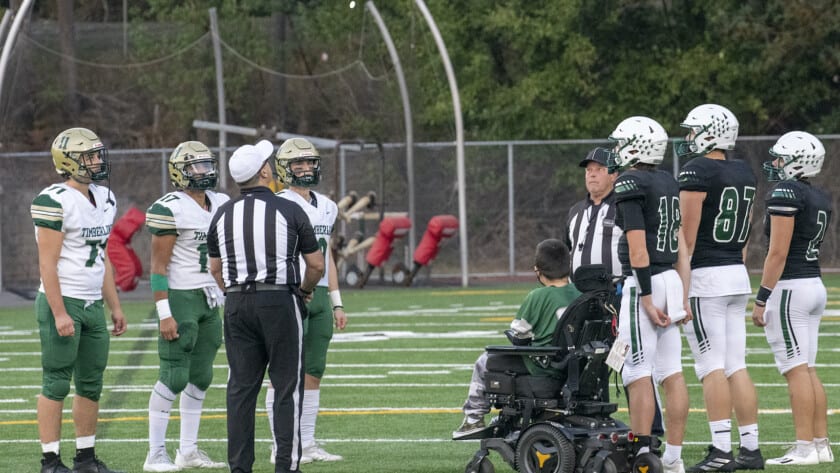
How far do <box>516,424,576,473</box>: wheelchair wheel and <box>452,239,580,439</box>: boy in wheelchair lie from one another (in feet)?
1.10

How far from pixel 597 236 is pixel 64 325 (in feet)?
10.2

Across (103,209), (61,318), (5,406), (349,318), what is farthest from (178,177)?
(349,318)

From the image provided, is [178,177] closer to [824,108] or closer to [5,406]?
[5,406]

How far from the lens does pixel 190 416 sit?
8477 millimetres

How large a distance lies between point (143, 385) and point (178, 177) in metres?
4.25

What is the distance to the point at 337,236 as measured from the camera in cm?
2342

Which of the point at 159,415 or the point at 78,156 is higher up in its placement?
the point at 78,156

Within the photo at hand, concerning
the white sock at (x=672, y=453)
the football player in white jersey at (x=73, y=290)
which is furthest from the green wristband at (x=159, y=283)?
the white sock at (x=672, y=453)

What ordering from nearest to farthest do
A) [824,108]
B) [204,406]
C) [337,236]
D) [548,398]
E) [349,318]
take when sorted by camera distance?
[548,398] < [204,406] < [349,318] < [337,236] < [824,108]

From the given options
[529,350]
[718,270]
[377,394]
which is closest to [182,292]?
[529,350]

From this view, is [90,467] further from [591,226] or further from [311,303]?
[591,226]

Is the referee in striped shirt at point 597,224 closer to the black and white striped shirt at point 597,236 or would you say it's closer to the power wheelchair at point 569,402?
the black and white striped shirt at point 597,236

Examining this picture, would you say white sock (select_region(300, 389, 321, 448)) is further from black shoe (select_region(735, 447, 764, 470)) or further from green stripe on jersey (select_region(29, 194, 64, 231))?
black shoe (select_region(735, 447, 764, 470))

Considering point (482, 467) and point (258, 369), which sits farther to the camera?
point (482, 467)
